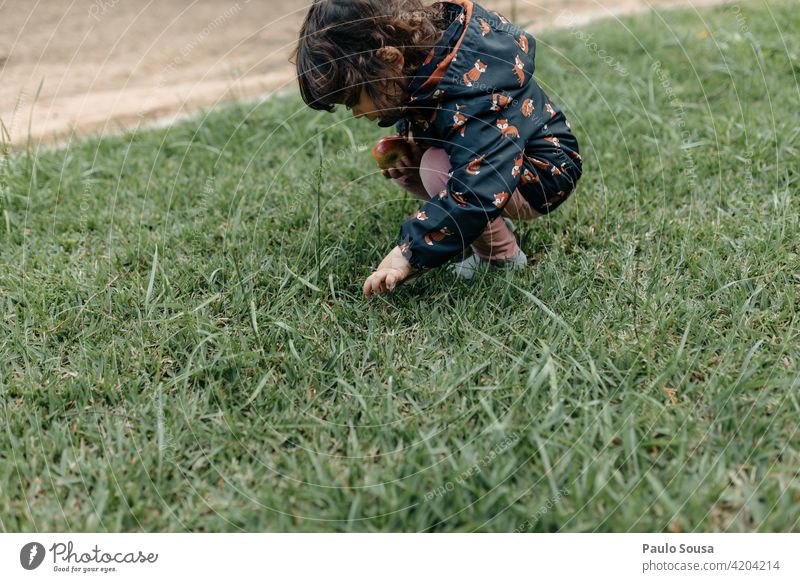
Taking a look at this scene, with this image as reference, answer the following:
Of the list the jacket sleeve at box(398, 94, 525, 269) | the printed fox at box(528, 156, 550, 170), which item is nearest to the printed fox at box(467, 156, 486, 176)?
the jacket sleeve at box(398, 94, 525, 269)

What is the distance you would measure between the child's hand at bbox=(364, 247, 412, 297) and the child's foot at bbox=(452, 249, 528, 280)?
210mm

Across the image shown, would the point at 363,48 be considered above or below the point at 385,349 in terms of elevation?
above

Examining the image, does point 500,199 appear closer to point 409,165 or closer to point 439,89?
point 439,89

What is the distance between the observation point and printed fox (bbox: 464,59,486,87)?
1.68 metres

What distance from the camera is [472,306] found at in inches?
69.1

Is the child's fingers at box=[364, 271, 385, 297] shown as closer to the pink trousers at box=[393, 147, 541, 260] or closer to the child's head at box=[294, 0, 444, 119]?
the pink trousers at box=[393, 147, 541, 260]

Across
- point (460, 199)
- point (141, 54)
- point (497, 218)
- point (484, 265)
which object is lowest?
point (141, 54)

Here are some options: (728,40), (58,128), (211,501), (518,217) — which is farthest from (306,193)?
(728,40)

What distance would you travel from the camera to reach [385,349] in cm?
167

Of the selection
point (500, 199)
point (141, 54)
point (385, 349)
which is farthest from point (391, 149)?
point (141, 54)

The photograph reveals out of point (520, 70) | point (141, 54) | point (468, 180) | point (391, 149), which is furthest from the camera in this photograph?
point (141, 54)

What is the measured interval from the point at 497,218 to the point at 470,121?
28 centimetres

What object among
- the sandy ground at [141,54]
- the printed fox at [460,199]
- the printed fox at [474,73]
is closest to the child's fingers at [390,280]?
the printed fox at [460,199]

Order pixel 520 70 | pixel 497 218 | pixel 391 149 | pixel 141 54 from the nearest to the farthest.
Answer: pixel 520 70
pixel 497 218
pixel 391 149
pixel 141 54
